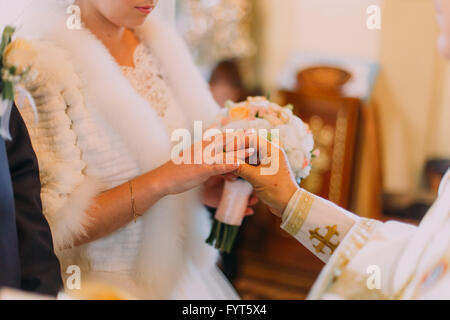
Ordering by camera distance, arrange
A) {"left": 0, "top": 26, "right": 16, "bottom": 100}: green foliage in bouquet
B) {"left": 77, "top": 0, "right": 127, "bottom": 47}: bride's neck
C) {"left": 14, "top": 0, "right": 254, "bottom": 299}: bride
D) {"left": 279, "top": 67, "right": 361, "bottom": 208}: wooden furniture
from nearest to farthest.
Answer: {"left": 0, "top": 26, "right": 16, "bottom": 100}: green foliage in bouquet
{"left": 14, "top": 0, "right": 254, "bottom": 299}: bride
{"left": 77, "top": 0, "right": 127, "bottom": 47}: bride's neck
{"left": 279, "top": 67, "right": 361, "bottom": 208}: wooden furniture

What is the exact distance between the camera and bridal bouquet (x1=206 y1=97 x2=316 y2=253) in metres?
1.35

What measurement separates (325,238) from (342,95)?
1.87m

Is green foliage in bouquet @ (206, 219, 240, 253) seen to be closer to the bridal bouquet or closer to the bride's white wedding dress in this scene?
the bridal bouquet

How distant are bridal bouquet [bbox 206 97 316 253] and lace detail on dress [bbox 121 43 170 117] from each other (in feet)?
0.59

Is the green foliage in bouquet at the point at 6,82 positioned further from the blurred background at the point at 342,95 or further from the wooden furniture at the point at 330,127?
the wooden furniture at the point at 330,127

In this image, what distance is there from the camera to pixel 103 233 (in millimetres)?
1301

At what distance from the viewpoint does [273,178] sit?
1.29 meters

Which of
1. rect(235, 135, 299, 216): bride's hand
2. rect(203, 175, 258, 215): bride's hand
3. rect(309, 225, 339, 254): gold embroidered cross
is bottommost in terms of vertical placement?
rect(309, 225, 339, 254): gold embroidered cross

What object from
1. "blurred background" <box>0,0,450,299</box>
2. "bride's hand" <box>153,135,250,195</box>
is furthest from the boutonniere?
"blurred background" <box>0,0,450,299</box>

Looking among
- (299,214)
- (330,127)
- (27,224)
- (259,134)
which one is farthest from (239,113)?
(330,127)

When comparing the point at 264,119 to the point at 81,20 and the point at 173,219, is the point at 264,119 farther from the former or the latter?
the point at 81,20

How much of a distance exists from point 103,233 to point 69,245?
0.10 meters
